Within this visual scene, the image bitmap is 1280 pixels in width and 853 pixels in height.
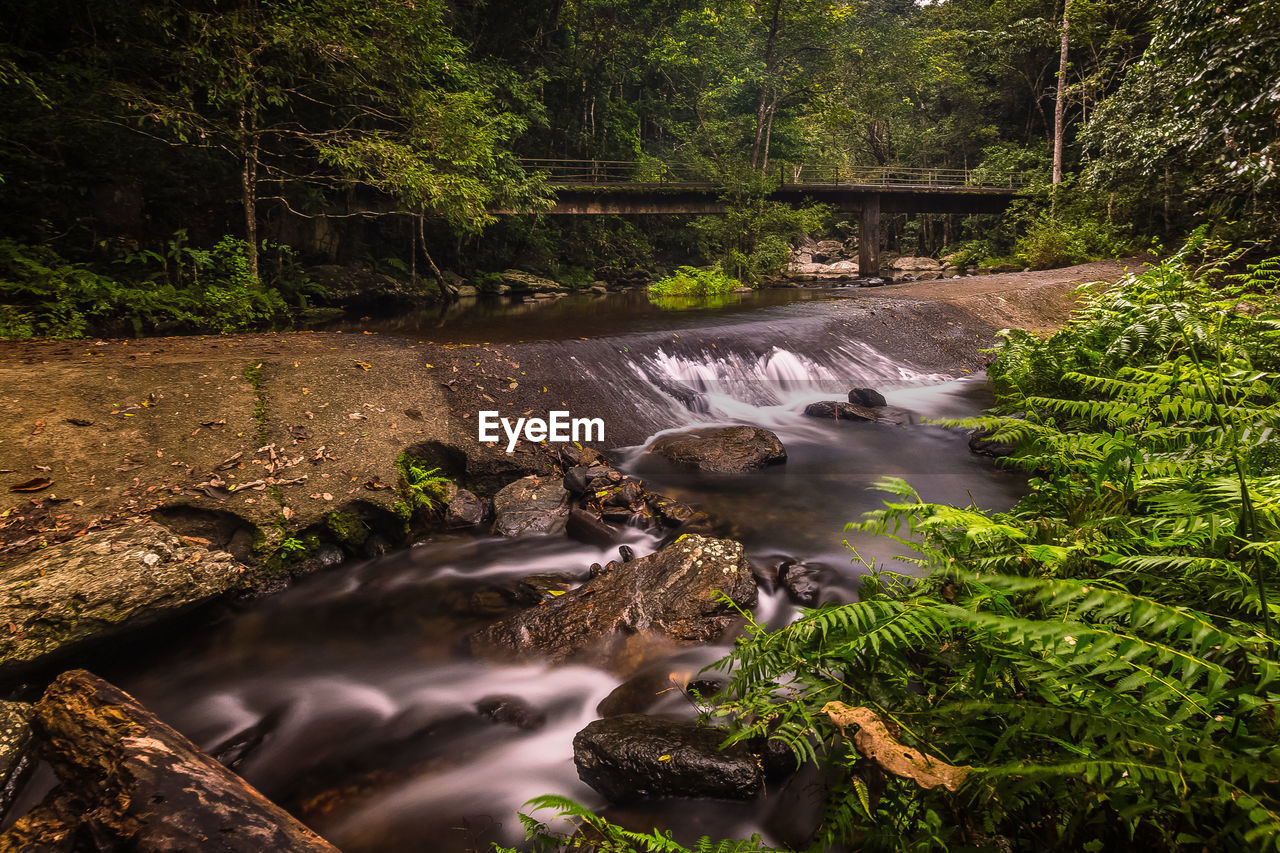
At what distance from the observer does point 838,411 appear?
34.0ft

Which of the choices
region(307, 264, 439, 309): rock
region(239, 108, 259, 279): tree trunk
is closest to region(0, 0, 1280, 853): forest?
region(239, 108, 259, 279): tree trunk

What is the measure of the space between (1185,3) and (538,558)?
10788 mm

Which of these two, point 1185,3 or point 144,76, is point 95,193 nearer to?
point 144,76

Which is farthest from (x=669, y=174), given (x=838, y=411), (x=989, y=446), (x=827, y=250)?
(x=989, y=446)

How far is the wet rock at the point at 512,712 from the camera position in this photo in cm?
406

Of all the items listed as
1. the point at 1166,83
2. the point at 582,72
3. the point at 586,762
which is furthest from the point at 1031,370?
the point at 582,72

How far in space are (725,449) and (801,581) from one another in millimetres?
3209

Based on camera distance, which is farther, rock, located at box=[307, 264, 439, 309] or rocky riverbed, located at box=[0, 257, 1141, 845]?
rock, located at box=[307, 264, 439, 309]

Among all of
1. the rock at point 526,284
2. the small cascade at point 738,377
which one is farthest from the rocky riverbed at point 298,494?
the rock at point 526,284

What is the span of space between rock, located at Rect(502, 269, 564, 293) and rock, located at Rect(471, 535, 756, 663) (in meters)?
22.5

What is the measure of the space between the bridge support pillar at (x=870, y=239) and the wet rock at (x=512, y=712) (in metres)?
30.1

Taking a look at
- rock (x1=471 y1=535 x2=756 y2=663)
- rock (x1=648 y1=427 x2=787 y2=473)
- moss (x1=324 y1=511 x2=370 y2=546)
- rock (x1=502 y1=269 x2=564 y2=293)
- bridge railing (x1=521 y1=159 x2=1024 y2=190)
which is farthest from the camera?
bridge railing (x1=521 y1=159 x2=1024 y2=190)

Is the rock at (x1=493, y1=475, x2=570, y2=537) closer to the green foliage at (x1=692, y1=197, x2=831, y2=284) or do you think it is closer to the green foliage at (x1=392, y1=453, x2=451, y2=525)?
the green foliage at (x1=392, y1=453, x2=451, y2=525)

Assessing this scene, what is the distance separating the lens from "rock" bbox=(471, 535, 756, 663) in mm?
4586
